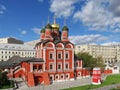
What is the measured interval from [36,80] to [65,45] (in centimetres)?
1147

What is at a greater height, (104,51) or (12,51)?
(104,51)

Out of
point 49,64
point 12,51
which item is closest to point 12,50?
point 12,51

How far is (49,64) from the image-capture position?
52.0 m

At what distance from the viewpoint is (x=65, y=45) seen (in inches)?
2189

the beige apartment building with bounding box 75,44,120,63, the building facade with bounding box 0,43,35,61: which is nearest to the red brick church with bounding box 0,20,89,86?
the building facade with bounding box 0,43,35,61

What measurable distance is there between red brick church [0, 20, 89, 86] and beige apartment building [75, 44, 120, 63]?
3034 inches

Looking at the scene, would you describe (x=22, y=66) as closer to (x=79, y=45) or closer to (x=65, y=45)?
(x=65, y=45)

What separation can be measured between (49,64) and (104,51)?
95621 mm

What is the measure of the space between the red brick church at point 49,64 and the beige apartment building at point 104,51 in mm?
77062

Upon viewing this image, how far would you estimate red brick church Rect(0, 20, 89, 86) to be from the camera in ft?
161

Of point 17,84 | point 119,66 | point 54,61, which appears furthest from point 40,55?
point 119,66

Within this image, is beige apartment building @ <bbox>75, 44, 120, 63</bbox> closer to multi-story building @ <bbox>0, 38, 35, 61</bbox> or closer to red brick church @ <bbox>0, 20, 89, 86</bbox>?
multi-story building @ <bbox>0, 38, 35, 61</bbox>

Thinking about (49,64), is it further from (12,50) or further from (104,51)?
(104,51)

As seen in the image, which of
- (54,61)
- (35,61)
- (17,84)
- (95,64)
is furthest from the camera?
(95,64)
